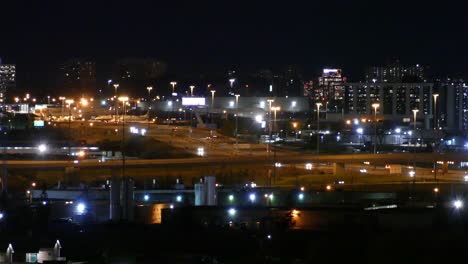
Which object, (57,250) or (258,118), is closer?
(57,250)

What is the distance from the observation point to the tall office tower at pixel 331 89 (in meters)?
100

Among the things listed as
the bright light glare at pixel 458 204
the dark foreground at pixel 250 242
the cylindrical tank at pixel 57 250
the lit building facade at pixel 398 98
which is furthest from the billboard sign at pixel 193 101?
the cylindrical tank at pixel 57 250

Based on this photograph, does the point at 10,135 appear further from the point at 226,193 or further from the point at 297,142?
the point at 226,193

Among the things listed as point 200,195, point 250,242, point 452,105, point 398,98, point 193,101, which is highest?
point 398,98

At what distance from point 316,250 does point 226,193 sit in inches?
483

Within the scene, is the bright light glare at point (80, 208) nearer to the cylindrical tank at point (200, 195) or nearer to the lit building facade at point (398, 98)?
the cylindrical tank at point (200, 195)

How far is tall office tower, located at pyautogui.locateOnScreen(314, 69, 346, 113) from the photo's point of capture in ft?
330

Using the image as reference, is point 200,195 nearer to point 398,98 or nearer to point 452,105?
point 398,98

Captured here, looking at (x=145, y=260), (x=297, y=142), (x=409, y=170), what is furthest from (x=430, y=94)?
(x=145, y=260)

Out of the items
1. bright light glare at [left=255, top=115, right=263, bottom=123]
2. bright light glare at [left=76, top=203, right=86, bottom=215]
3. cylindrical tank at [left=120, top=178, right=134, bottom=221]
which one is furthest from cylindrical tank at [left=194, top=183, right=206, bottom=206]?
bright light glare at [left=255, top=115, right=263, bottom=123]

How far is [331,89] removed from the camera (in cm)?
10969

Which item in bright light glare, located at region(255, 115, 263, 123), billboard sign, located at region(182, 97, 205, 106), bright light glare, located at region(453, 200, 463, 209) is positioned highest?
billboard sign, located at region(182, 97, 205, 106)

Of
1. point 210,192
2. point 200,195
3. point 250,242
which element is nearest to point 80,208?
point 200,195

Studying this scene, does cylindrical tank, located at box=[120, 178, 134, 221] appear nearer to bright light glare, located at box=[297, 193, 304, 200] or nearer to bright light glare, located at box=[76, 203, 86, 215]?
bright light glare, located at box=[76, 203, 86, 215]
